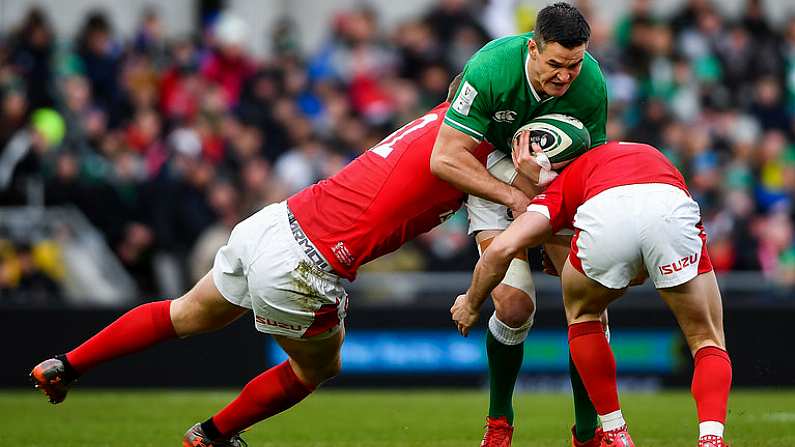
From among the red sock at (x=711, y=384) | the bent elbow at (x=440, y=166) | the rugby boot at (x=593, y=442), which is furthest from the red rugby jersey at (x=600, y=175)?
the rugby boot at (x=593, y=442)

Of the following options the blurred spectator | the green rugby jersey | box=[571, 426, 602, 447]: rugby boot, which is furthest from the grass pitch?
the blurred spectator

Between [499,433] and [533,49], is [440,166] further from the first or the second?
[499,433]

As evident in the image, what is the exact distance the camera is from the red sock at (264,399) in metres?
6.79

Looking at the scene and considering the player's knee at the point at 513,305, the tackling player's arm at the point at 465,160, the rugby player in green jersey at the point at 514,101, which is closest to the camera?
the rugby player in green jersey at the point at 514,101

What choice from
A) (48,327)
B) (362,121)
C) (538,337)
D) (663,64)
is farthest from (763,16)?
(48,327)

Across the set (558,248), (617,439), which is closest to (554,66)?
(558,248)

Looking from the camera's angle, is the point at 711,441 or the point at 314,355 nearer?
the point at 711,441

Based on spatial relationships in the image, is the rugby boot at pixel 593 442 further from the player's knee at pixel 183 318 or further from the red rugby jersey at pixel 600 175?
the player's knee at pixel 183 318

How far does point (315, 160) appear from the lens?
14.7 meters

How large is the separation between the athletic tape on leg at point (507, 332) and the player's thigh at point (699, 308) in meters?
1.02

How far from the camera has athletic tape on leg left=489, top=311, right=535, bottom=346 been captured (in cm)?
684

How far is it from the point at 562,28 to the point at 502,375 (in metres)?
1.91

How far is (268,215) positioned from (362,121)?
365 inches

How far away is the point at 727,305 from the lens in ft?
42.6
